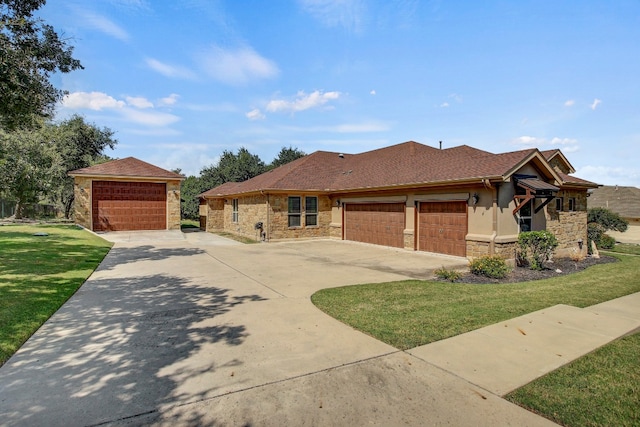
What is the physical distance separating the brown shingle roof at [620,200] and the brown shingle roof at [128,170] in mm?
35679

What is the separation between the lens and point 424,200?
1355 centimetres

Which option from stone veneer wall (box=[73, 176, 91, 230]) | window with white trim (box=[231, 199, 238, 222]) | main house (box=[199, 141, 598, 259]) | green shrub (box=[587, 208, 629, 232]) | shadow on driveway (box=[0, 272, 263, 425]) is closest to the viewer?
shadow on driveway (box=[0, 272, 263, 425])

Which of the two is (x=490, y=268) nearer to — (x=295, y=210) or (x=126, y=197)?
(x=295, y=210)

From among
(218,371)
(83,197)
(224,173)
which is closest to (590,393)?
(218,371)

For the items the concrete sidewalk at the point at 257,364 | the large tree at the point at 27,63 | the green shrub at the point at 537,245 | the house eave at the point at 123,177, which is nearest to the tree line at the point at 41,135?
the large tree at the point at 27,63

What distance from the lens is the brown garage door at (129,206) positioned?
66.2ft

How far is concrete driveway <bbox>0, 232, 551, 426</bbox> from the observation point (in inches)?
114

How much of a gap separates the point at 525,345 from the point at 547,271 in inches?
314

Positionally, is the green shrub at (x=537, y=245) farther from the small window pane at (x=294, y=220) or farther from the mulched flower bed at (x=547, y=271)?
the small window pane at (x=294, y=220)

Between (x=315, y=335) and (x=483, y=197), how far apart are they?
8958mm

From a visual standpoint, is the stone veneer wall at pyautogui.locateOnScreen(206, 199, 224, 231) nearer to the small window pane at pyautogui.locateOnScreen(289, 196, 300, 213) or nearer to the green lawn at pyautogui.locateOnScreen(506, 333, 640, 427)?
the small window pane at pyautogui.locateOnScreen(289, 196, 300, 213)

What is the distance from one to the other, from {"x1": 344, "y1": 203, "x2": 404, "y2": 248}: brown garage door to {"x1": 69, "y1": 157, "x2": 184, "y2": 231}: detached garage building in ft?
38.4

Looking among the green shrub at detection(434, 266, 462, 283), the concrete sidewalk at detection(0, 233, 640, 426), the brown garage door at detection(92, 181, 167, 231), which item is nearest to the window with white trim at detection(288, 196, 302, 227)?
the brown garage door at detection(92, 181, 167, 231)

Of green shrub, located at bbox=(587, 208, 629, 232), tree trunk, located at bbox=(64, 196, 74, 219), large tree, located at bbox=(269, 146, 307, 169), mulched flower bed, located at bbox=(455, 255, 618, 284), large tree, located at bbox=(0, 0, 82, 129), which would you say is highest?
large tree, located at bbox=(269, 146, 307, 169)
